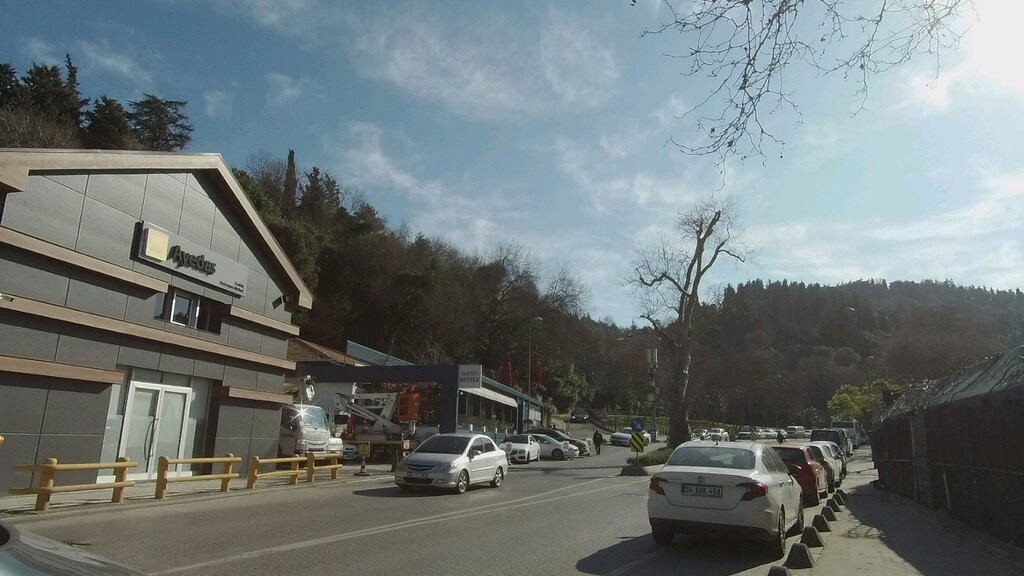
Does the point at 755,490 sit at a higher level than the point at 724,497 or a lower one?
higher

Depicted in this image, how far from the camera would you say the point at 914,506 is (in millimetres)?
15922

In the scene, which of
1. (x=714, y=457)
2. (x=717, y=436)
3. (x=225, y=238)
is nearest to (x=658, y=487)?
(x=714, y=457)

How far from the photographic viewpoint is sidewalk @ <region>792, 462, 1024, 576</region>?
8.76 m

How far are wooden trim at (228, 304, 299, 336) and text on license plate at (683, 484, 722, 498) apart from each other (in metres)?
15.0

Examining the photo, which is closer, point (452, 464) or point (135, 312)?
point (135, 312)

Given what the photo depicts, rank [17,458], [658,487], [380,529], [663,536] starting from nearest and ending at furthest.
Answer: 1. [658,487]
2. [663,536]
3. [380,529]
4. [17,458]

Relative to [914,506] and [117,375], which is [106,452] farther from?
[914,506]

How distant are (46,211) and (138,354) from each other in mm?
4079

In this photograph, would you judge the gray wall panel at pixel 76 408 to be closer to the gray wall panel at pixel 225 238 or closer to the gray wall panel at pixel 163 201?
the gray wall panel at pixel 163 201

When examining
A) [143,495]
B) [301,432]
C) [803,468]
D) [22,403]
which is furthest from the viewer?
[301,432]

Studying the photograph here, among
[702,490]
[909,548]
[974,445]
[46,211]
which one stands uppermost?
[46,211]

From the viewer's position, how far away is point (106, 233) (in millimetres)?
15430

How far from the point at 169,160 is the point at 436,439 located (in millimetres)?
10329

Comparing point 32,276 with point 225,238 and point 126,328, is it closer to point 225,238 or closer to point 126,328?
point 126,328
